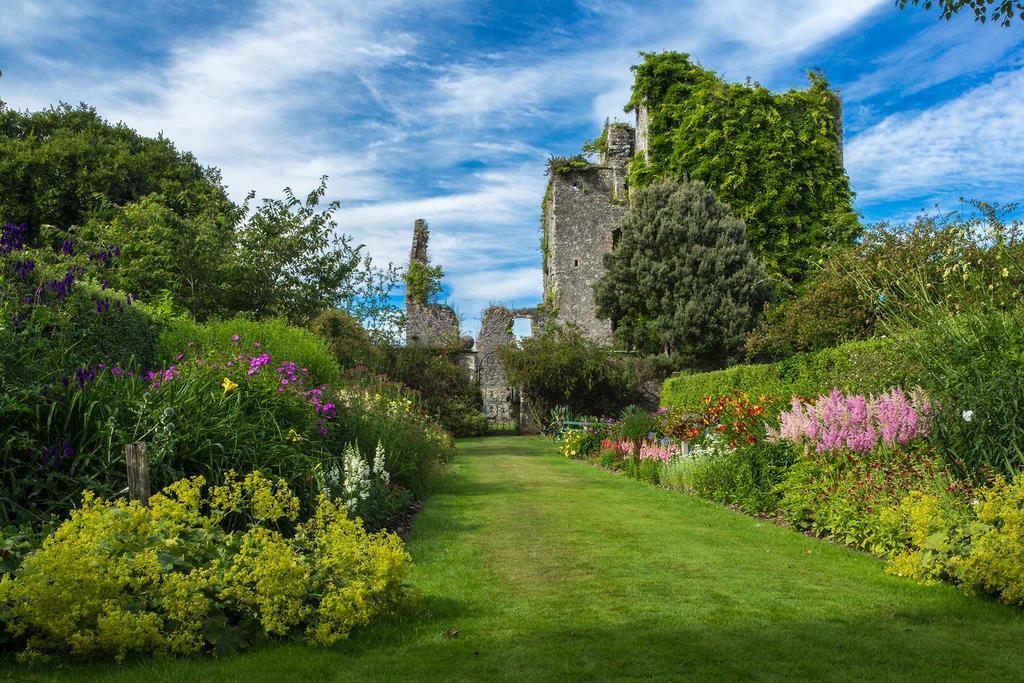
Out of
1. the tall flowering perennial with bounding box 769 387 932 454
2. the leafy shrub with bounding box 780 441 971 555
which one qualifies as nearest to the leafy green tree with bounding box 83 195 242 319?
the tall flowering perennial with bounding box 769 387 932 454

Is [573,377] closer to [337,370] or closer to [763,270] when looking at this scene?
[763,270]

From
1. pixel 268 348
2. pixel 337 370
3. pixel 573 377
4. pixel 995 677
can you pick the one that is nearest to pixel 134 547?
pixel 995 677

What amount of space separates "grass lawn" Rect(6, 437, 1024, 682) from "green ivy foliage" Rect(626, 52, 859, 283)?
18181mm

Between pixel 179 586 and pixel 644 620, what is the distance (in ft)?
8.13

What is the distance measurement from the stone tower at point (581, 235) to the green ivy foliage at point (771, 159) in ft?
8.16

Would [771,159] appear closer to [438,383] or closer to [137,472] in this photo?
[438,383]

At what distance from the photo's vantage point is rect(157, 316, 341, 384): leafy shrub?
1012 centimetres

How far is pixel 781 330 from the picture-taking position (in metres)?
17.5

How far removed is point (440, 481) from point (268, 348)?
121 inches

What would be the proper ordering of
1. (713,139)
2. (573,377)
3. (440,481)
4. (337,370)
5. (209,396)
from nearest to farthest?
(209,396) → (440,481) → (337,370) → (573,377) → (713,139)

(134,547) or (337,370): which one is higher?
(337,370)

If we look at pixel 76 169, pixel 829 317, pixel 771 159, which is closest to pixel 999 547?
pixel 829 317

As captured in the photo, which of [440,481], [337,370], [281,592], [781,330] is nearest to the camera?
[281,592]

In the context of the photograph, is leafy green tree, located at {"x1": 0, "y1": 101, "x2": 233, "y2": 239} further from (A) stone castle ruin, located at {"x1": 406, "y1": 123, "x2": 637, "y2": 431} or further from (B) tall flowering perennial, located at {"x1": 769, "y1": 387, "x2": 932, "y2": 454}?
(B) tall flowering perennial, located at {"x1": 769, "y1": 387, "x2": 932, "y2": 454}
